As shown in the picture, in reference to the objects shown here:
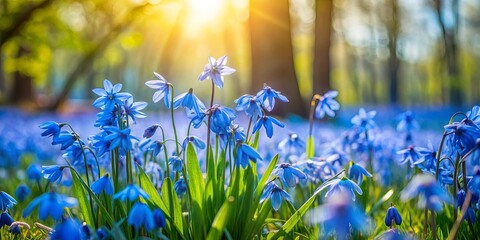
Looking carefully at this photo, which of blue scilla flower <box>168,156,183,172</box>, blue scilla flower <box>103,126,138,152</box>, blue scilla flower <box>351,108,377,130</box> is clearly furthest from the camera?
blue scilla flower <box>351,108,377,130</box>

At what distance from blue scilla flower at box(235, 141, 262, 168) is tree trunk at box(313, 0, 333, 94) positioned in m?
10.1

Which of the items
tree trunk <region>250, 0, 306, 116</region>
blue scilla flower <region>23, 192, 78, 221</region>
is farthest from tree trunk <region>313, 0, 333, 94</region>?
blue scilla flower <region>23, 192, 78, 221</region>

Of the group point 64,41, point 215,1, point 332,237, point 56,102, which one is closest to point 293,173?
point 332,237

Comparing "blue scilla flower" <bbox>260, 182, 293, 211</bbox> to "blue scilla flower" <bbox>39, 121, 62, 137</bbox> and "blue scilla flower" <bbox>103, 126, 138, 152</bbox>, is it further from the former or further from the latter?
"blue scilla flower" <bbox>39, 121, 62, 137</bbox>

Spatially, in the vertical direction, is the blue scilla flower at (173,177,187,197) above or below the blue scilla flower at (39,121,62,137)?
below

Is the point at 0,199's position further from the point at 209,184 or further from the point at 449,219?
the point at 449,219

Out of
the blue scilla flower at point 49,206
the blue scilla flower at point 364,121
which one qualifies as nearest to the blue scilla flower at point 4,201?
the blue scilla flower at point 49,206

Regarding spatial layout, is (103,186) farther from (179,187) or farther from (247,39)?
(247,39)

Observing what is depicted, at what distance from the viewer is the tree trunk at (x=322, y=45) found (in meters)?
12.0

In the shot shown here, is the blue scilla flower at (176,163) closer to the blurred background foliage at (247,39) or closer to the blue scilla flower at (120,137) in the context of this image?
the blue scilla flower at (120,137)

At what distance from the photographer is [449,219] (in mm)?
2541

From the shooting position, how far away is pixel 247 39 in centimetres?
1784

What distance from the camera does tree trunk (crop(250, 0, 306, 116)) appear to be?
1055cm

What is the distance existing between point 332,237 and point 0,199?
145cm
